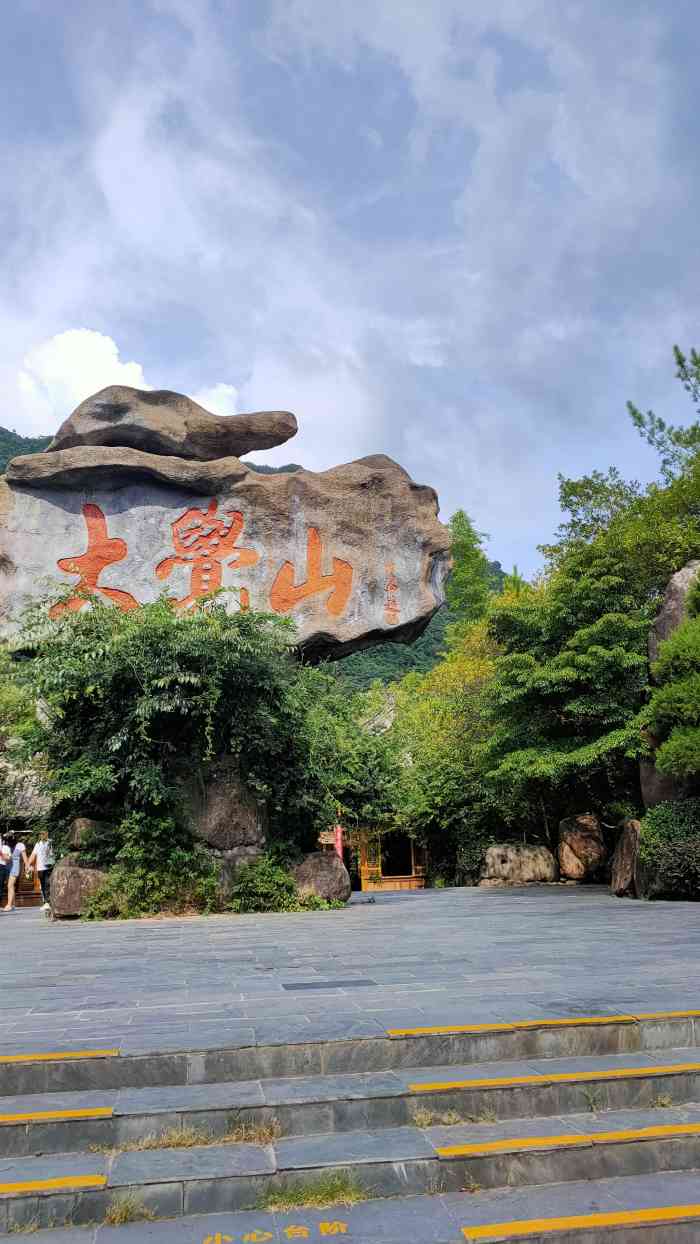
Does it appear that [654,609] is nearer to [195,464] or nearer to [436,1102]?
[195,464]

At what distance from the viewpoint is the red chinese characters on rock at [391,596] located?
1404cm

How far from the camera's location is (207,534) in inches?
555

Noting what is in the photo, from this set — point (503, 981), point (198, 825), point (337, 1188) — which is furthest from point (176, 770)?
point (337, 1188)

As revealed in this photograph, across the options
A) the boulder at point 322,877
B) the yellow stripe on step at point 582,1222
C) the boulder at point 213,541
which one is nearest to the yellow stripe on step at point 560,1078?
the yellow stripe on step at point 582,1222

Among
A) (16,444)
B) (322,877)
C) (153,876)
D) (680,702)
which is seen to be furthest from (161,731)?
(16,444)

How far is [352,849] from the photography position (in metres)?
20.4

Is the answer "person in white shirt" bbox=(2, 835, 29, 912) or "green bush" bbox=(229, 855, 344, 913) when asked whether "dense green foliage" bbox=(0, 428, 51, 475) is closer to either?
"person in white shirt" bbox=(2, 835, 29, 912)

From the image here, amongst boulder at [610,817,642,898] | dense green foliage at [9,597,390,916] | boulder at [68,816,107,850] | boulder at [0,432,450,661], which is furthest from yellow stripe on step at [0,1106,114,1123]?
boulder at [0,432,450,661]

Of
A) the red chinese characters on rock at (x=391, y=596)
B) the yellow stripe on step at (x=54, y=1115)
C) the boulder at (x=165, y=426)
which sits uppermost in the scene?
the boulder at (x=165, y=426)

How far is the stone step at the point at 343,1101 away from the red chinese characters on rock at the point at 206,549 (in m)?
11.1

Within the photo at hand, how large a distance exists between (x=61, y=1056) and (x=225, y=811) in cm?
657

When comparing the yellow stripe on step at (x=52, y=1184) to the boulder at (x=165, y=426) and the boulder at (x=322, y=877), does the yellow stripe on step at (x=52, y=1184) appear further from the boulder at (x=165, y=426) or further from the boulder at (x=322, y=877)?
the boulder at (x=165, y=426)

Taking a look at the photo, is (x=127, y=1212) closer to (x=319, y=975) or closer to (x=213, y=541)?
(x=319, y=975)

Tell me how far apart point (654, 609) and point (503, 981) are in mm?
9490
